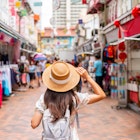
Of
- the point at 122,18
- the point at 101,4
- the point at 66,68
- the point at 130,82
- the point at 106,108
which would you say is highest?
the point at 101,4

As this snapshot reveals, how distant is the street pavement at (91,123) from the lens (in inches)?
290

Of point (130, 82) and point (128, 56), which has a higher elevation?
point (128, 56)

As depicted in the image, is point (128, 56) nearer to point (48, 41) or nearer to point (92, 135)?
point (92, 135)

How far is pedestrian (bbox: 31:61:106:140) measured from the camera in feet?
9.72

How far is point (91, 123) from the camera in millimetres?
8719

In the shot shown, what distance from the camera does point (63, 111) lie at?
9.79 feet

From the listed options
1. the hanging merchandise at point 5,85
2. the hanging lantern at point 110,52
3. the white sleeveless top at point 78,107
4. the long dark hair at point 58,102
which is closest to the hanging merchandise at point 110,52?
the hanging lantern at point 110,52

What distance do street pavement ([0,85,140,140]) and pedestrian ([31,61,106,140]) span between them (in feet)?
13.8

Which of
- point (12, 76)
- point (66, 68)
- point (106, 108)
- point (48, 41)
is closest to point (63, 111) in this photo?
point (66, 68)

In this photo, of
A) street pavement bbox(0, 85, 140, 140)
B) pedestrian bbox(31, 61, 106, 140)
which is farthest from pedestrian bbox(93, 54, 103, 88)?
pedestrian bbox(31, 61, 106, 140)

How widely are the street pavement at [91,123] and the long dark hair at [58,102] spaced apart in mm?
4231

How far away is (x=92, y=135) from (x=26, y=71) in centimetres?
1112

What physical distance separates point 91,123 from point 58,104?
5865 millimetres

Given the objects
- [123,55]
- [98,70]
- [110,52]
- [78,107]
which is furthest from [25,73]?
[78,107]
